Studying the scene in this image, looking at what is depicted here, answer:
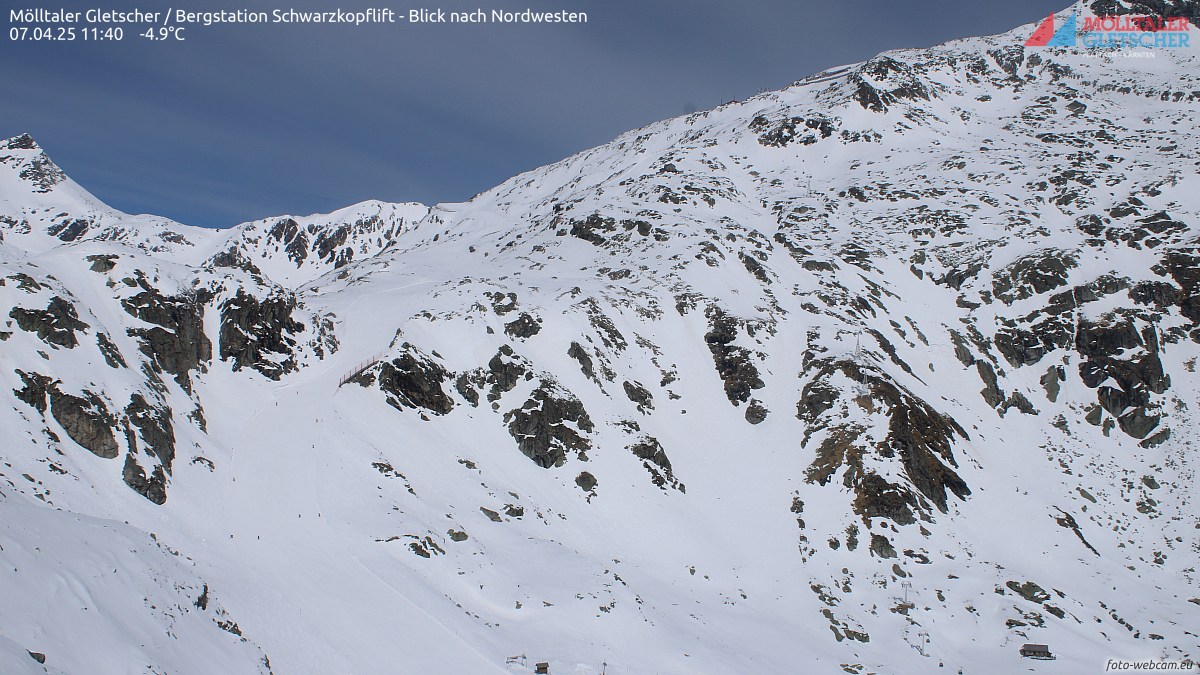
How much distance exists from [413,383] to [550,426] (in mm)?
9369

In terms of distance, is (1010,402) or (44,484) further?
(1010,402)

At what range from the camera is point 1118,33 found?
14162 cm

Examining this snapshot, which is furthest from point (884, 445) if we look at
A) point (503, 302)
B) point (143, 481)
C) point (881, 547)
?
point (143, 481)

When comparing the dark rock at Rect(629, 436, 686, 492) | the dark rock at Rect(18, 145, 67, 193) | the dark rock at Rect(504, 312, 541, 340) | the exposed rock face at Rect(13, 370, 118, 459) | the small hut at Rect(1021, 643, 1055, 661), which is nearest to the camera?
the exposed rock face at Rect(13, 370, 118, 459)

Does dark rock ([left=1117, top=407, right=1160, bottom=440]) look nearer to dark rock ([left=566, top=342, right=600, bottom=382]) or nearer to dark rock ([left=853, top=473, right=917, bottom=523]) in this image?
dark rock ([left=853, top=473, right=917, bottom=523])

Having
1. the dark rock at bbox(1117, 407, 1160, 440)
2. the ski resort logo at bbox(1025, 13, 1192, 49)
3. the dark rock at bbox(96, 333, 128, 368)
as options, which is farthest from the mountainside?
the ski resort logo at bbox(1025, 13, 1192, 49)

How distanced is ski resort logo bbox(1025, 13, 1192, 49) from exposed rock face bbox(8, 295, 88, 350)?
17411 centimetres

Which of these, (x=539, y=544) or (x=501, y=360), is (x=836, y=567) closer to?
(x=539, y=544)

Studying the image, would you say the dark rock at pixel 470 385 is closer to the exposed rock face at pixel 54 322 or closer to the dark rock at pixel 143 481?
the dark rock at pixel 143 481

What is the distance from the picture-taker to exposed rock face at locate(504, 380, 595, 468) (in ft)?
135

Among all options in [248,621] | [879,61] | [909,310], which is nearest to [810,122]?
[879,61]

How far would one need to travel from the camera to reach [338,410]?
3666 cm

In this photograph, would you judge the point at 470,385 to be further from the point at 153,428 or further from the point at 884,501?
the point at 884,501

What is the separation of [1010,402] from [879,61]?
101136 millimetres
